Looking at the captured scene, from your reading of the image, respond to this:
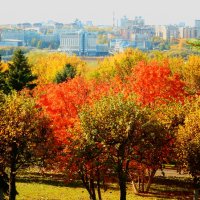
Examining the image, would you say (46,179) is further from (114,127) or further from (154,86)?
(114,127)

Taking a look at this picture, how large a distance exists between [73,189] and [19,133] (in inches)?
437

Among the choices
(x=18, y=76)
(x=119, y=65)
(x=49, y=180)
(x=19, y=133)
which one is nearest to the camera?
(x=19, y=133)

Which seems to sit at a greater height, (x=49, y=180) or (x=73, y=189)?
(x=73, y=189)

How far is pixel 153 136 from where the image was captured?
23484 mm

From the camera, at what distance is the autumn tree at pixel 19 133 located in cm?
2400

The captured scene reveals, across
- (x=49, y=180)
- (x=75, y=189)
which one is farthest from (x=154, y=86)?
(x=49, y=180)

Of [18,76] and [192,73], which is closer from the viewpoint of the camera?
[18,76]

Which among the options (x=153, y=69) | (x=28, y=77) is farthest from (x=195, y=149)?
(x=28, y=77)

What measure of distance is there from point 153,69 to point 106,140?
1609cm

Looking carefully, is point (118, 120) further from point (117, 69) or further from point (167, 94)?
point (117, 69)

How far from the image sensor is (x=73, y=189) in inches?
1330

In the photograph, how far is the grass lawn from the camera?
3102 centimetres

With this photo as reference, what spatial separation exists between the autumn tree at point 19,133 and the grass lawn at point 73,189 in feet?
19.8

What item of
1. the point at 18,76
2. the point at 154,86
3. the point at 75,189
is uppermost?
the point at 154,86
